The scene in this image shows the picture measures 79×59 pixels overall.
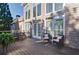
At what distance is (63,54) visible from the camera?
179 cm

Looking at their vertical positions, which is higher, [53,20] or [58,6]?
[58,6]

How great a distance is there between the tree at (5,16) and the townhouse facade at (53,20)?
0.65 feet

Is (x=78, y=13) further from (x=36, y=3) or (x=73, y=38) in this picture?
(x=36, y=3)

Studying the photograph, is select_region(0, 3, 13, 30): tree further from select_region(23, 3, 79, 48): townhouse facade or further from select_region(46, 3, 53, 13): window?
select_region(46, 3, 53, 13): window

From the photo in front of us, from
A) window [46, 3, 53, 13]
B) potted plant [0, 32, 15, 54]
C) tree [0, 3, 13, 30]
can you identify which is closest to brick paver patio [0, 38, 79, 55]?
potted plant [0, 32, 15, 54]

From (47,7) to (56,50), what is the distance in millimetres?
535

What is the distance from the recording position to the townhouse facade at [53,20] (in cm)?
177

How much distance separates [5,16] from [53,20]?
1.93 ft

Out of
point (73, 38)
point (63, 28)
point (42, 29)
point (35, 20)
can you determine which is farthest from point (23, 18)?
point (73, 38)

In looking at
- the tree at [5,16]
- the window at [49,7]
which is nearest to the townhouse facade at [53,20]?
the window at [49,7]

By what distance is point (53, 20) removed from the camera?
1802 millimetres

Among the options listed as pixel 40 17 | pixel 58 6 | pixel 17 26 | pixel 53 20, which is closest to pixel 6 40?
pixel 17 26

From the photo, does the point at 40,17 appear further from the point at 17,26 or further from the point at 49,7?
the point at 17,26
